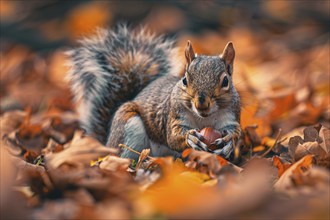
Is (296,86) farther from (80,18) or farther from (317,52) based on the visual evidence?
(80,18)

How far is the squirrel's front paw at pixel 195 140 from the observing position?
285cm

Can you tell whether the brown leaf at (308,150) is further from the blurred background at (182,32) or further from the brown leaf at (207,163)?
the blurred background at (182,32)

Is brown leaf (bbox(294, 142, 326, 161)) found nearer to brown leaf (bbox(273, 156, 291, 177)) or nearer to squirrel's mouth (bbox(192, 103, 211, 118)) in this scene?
brown leaf (bbox(273, 156, 291, 177))

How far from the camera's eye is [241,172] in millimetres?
2385

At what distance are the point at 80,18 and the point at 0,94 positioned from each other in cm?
165

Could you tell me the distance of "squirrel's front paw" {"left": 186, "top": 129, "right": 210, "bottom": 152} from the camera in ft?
9.36

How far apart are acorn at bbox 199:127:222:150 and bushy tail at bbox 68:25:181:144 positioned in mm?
882

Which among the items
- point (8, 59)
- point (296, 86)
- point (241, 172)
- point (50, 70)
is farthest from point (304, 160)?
point (8, 59)

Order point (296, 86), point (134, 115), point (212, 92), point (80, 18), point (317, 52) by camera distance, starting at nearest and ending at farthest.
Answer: point (212, 92) → point (134, 115) → point (296, 86) → point (317, 52) → point (80, 18)

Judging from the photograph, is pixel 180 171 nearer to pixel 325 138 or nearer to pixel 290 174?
pixel 290 174

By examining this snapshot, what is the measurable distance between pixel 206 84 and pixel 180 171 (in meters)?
0.52

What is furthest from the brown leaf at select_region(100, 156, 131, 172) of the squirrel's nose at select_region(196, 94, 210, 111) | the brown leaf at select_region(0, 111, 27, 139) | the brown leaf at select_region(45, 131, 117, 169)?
the brown leaf at select_region(0, 111, 27, 139)

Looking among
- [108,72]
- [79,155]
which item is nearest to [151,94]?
[108,72]

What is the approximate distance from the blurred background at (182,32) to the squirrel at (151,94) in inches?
64.5
